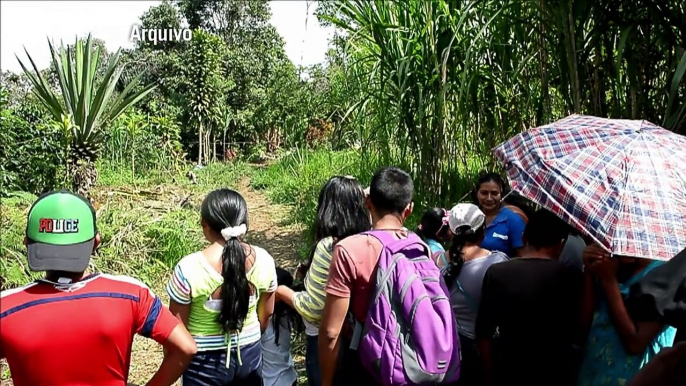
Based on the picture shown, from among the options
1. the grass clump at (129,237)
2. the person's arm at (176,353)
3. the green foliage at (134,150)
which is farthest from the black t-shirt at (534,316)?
the green foliage at (134,150)

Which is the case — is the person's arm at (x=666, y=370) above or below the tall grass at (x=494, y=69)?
below

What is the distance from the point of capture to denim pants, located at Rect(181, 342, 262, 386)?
228cm

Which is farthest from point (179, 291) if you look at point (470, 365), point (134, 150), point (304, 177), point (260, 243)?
point (134, 150)

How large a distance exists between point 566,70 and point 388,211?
5.60 ft

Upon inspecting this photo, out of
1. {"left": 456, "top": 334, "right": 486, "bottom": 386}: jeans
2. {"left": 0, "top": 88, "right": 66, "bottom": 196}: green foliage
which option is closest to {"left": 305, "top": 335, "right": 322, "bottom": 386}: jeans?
{"left": 456, "top": 334, "right": 486, "bottom": 386}: jeans

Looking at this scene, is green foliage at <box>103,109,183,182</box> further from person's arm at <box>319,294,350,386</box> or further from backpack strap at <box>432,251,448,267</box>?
person's arm at <box>319,294,350,386</box>

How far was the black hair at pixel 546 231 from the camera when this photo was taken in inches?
85.1

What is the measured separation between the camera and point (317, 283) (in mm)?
2371

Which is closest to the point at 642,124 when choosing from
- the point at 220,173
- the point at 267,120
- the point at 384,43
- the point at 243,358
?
the point at 243,358

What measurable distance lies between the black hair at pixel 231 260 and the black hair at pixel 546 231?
107 cm

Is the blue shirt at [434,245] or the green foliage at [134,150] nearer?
the blue shirt at [434,245]

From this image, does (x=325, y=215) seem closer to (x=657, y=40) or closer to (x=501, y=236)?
(x=501, y=236)

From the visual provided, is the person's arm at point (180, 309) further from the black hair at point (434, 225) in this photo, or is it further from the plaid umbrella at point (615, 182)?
the plaid umbrella at point (615, 182)

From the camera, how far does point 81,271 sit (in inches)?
62.1
